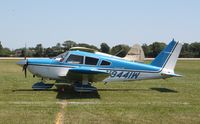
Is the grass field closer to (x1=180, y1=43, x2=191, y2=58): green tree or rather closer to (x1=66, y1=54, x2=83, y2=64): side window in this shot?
(x1=66, y1=54, x2=83, y2=64): side window

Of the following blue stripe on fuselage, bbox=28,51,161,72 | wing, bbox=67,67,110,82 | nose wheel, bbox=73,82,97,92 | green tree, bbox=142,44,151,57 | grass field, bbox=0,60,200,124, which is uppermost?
green tree, bbox=142,44,151,57

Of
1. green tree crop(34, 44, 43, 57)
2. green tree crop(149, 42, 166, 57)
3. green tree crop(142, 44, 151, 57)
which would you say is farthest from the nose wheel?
green tree crop(149, 42, 166, 57)

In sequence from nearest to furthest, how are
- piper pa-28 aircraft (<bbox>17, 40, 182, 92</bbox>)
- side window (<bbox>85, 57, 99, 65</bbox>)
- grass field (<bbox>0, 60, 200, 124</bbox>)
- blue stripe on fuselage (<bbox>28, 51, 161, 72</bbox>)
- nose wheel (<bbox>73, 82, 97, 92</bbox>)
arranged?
1. grass field (<bbox>0, 60, 200, 124</bbox>)
2. nose wheel (<bbox>73, 82, 97, 92</bbox>)
3. piper pa-28 aircraft (<bbox>17, 40, 182, 92</bbox>)
4. blue stripe on fuselage (<bbox>28, 51, 161, 72</bbox>)
5. side window (<bbox>85, 57, 99, 65</bbox>)

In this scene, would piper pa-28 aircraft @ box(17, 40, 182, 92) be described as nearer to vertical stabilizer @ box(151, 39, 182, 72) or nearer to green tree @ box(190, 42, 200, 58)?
vertical stabilizer @ box(151, 39, 182, 72)

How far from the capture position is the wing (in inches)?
475

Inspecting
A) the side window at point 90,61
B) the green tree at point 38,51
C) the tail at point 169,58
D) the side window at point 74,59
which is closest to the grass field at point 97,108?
the side window at point 74,59

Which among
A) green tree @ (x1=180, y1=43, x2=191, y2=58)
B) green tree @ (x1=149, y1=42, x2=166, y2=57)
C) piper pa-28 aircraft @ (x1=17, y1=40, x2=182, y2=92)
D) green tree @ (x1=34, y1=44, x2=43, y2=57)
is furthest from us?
green tree @ (x1=149, y1=42, x2=166, y2=57)

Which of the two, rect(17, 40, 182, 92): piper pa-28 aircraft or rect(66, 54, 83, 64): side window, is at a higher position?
rect(66, 54, 83, 64): side window

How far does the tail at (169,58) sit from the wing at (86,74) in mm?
3071

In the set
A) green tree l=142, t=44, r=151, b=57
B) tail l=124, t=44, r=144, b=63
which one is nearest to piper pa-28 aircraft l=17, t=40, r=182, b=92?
tail l=124, t=44, r=144, b=63

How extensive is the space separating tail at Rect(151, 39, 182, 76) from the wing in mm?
3071

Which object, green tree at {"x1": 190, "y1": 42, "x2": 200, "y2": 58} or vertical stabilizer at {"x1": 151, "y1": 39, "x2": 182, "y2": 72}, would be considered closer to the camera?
vertical stabilizer at {"x1": 151, "y1": 39, "x2": 182, "y2": 72}

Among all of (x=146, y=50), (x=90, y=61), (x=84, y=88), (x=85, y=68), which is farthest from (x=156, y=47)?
(x=84, y=88)

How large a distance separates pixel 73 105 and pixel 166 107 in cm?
277
